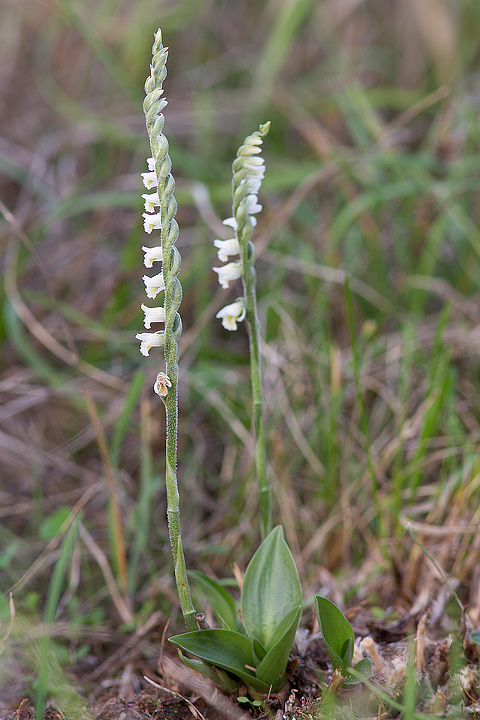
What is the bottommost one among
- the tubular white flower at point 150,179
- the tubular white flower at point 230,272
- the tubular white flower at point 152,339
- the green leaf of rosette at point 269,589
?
the green leaf of rosette at point 269,589

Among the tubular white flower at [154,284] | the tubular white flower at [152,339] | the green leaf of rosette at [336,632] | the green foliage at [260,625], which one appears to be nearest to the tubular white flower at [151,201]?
the tubular white flower at [154,284]

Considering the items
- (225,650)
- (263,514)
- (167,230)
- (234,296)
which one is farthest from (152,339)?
(234,296)

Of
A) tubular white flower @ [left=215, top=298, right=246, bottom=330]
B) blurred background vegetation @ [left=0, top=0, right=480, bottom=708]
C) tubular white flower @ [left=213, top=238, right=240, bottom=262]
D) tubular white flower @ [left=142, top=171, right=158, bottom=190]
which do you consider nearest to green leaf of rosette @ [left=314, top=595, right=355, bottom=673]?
blurred background vegetation @ [left=0, top=0, right=480, bottom=708]

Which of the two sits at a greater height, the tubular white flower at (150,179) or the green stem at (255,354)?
the tubular white flower at (150,179)

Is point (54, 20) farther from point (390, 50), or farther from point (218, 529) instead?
point (218, 529)

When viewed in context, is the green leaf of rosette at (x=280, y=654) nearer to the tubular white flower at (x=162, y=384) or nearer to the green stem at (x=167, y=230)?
the green stem at (x=167, y=230)

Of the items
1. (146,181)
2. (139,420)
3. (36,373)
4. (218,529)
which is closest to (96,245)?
(36,373)

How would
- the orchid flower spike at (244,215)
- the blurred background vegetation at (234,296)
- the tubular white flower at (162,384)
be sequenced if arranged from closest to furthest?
the tubular white flower at (162,384), the orchid flower spike at (244,215), the blurred background vegetation at (234,296)

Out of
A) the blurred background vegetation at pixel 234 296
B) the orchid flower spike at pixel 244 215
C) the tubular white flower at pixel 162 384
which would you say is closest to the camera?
the tubular white flower at pixel 162 384

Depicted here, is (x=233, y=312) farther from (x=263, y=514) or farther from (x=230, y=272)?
(x=263, y=514)
